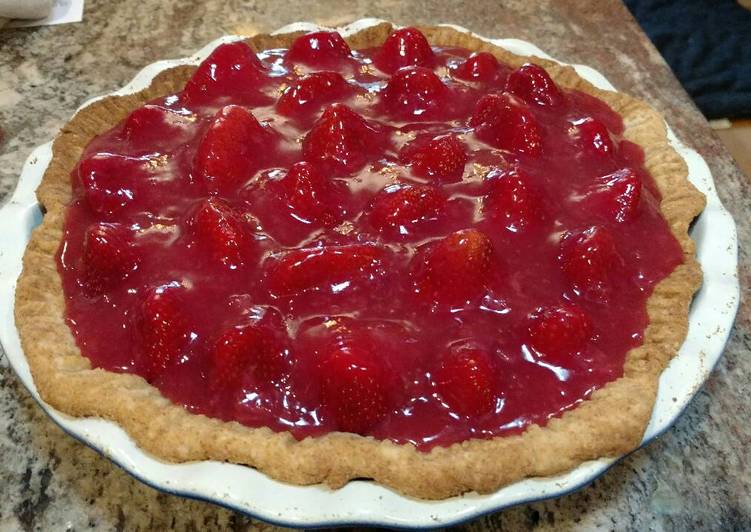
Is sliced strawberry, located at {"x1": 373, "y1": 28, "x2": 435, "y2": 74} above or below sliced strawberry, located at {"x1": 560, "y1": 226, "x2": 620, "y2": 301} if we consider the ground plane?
above

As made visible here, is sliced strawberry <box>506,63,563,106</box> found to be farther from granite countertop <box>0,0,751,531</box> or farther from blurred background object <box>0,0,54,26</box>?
blurred background object <box>0,0,54,26</box>

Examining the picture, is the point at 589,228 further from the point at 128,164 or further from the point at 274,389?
the point at 128,164

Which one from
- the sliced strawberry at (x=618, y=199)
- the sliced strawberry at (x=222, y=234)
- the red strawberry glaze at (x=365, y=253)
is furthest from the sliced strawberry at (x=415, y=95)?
the sliced strawberry at (x=222, y=234)

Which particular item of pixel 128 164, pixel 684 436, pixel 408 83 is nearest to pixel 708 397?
pixel 684 436

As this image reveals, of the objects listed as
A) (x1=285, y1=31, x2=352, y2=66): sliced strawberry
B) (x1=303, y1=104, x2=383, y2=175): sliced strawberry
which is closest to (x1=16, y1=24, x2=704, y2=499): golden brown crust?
(x1=303, y1=104, x2=383, y2=175): sliced strawberry

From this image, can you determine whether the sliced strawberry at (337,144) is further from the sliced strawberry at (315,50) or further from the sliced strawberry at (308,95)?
the sliced strawberry at (315,50)

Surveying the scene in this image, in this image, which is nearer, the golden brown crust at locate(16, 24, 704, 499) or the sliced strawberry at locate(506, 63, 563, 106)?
the golden brown crust at locate(16, 24, 704, 499)

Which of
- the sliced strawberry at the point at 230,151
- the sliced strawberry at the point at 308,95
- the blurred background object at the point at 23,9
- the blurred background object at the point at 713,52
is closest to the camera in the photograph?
the sliced strawberry at the point at 230,151

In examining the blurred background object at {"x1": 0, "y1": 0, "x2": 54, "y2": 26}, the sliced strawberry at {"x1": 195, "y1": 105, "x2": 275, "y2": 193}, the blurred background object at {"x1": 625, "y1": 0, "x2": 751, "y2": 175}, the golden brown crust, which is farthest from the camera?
the blurred background object at {"x1": 625, "y1": 0, "x2": 751, "y2": 175}
